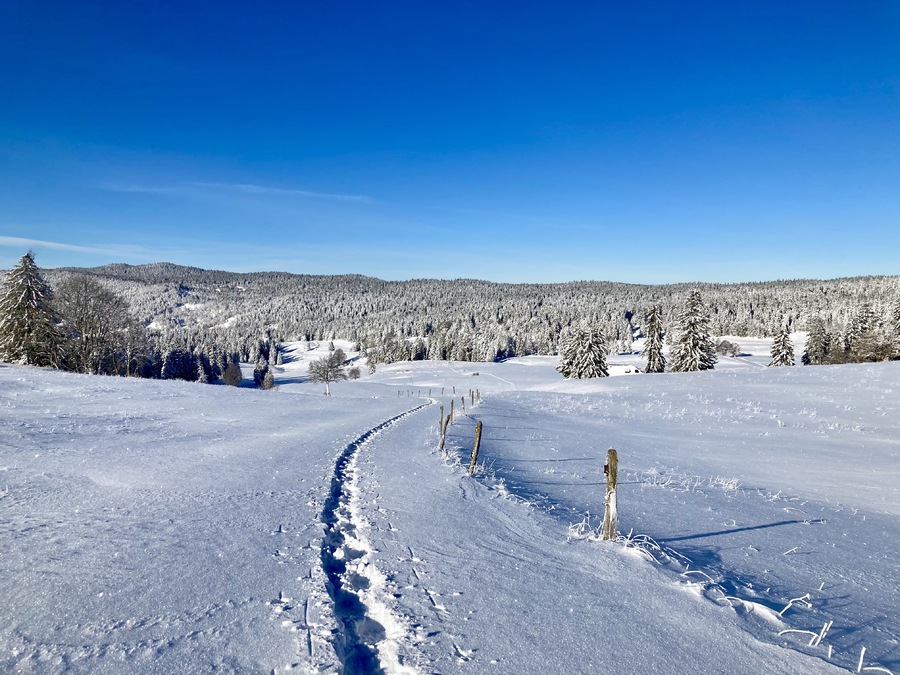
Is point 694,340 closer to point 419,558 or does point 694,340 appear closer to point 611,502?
point 611,502

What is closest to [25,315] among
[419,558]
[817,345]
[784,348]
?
[419,558]

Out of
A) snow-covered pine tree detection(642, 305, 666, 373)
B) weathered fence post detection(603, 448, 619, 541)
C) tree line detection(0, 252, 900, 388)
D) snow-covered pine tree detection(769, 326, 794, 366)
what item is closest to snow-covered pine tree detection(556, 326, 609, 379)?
tree line detection(0, 252, 900, 388)

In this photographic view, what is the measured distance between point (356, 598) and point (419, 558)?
111 cm

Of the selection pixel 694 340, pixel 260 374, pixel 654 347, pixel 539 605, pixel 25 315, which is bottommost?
pixel 260 374

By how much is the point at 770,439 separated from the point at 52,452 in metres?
26.9

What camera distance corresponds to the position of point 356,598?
489cm

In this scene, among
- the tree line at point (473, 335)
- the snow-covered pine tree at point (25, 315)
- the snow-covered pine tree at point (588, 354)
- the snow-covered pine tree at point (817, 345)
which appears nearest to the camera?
the snow-covered pine tree at point (25, 315)

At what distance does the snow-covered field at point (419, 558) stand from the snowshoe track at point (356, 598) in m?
0.03

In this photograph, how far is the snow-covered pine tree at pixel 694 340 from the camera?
49.8 m

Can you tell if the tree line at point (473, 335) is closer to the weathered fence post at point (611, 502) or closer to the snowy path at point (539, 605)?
the snowy path at point (539, 605)

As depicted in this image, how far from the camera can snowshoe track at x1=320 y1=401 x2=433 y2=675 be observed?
12.5 ft

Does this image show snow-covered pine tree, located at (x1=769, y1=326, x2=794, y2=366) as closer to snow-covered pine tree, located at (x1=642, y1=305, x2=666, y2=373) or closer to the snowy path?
snow-covered pine tree, located at (x1=642, y1=305, x2=666, y2=373)

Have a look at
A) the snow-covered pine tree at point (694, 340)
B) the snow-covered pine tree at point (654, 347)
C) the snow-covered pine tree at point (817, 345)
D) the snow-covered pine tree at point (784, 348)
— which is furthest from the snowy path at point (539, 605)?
the snow-covered pine tree at point (817, 345)

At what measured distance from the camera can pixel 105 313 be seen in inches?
1484
